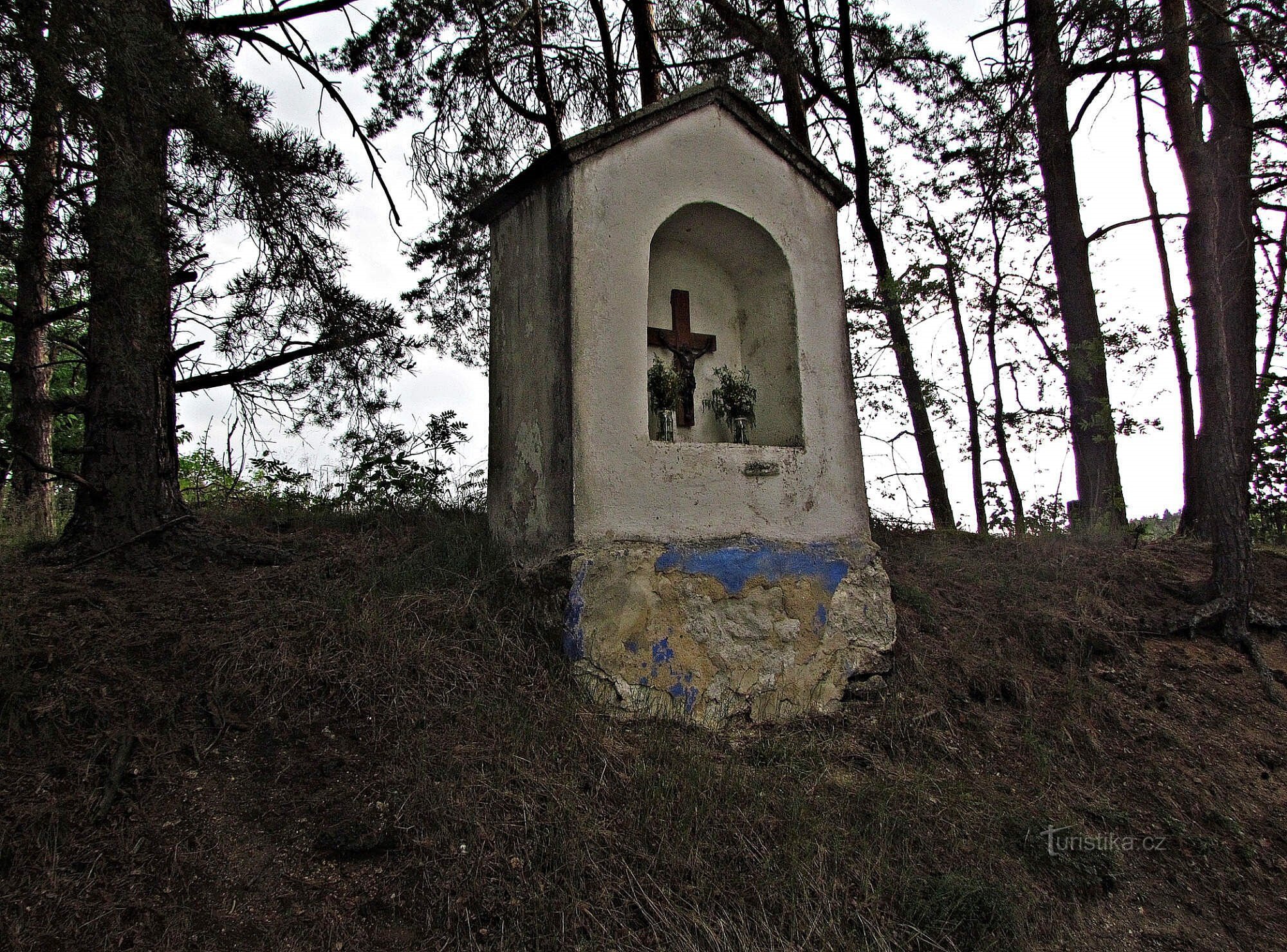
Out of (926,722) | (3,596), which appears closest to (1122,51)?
(926,722)

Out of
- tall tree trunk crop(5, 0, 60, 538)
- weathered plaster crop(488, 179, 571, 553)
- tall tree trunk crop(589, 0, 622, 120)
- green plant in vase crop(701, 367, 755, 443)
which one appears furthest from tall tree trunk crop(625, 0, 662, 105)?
tall tree trunk crop(5, 0, 60, 538)

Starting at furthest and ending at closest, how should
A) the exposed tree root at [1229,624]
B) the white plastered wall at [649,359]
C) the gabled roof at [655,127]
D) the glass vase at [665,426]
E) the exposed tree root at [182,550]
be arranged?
the exposed tree root at [1229,624], the glass vase at [665,426], the exposed tree root at [182,550], the gabled roof at [655,127], the white plastered wall at [649,359]

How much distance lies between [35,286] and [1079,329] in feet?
30.4

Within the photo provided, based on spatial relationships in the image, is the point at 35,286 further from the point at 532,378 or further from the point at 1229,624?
the point at 1229,624

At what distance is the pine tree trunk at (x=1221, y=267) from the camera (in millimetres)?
5555

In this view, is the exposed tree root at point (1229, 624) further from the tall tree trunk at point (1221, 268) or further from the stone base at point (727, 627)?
the stone base at point (727, 627)

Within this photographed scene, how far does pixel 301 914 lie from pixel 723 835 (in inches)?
60.3

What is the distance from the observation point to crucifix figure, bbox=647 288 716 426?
536cm

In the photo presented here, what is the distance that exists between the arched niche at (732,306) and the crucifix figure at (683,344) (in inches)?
2.2

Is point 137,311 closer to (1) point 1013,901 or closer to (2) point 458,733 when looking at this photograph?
(2) point 458,733

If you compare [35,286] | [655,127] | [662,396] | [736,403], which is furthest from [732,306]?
[35,286]

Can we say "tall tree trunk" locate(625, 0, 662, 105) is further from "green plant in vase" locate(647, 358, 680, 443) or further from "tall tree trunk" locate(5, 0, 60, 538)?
"tall tree trunk" locate(5, 0, 60, 538)

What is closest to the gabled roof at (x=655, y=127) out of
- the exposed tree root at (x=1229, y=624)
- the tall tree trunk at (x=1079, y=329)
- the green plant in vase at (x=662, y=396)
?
the green plant in vase at (x=662, y=396)

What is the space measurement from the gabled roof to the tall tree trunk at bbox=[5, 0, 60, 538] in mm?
2348
